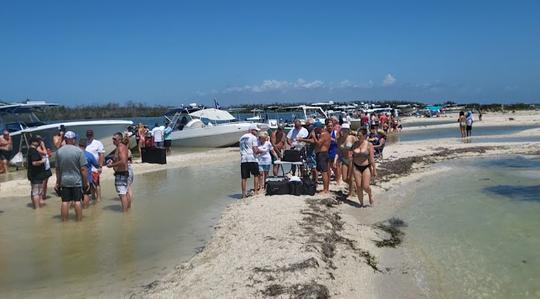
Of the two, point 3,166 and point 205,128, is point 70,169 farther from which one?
point 205,128

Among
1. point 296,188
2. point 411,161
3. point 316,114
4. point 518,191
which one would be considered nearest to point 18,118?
point 296,188

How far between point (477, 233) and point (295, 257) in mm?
3502

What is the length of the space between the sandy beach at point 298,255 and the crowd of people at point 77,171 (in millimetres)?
2111

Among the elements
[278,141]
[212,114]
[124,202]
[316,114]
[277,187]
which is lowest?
[124,202]

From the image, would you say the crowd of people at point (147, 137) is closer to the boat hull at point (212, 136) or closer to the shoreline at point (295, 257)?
the boat hull at point (212, 136)

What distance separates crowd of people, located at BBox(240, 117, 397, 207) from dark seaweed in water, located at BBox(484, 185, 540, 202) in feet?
10.6

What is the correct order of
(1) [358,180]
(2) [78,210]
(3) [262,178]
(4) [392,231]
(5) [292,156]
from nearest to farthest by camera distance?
(4) [392,231] < (2) [78,210] < (1) [358,180] < (5) [292,156] < (3) [262,178]

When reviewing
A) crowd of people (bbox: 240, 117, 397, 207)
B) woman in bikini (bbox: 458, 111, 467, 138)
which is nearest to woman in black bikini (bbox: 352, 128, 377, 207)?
crowd of people (bbox: 240, 117, 397, 207)

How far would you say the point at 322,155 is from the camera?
34.1ft

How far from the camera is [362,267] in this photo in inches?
235

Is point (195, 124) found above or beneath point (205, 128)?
above

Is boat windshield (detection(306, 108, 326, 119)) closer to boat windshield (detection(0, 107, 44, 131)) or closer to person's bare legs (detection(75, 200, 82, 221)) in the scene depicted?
boat windshield (detection(0, 107, 44, 131))

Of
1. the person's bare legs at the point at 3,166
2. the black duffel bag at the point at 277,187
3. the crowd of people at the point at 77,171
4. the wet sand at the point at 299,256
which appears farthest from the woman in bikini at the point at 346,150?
the person's bare legs at the point at 3,166

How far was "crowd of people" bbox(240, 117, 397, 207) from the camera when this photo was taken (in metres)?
9.35
